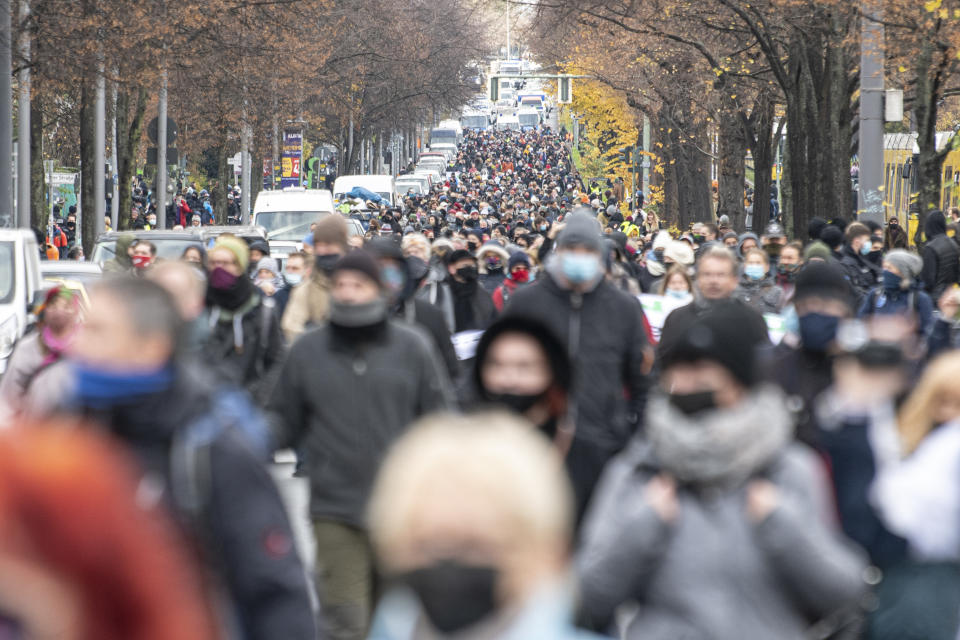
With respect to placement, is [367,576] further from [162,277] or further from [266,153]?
[266,153]

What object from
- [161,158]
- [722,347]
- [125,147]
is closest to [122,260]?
[722,347]

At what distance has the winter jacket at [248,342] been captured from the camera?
29.5 feet

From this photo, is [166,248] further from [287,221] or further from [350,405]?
[350,405]

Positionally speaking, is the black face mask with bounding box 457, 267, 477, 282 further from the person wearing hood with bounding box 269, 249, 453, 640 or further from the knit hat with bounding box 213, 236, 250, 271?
the person wearing hood with bounding box 269, 249, 453, 640

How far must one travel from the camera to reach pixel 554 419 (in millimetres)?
5262

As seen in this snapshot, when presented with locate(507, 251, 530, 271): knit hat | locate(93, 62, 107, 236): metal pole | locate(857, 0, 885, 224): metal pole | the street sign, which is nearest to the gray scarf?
locate(507, 251, 530, 271): knit hat

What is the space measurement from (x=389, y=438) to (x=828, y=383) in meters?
1.64

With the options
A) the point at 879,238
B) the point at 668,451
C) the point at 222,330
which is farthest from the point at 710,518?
the point at 879,238

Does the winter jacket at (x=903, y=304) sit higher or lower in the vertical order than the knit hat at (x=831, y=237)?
lower

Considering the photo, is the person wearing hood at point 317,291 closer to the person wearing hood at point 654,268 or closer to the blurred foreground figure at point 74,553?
the person wearing hood at point 654,268

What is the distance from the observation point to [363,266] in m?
5.99

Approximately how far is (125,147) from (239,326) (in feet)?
103

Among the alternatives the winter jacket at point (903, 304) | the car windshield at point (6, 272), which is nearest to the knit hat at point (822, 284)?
the winter jacket at point (903, 304)

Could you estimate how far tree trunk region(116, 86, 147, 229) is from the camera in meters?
38.0
